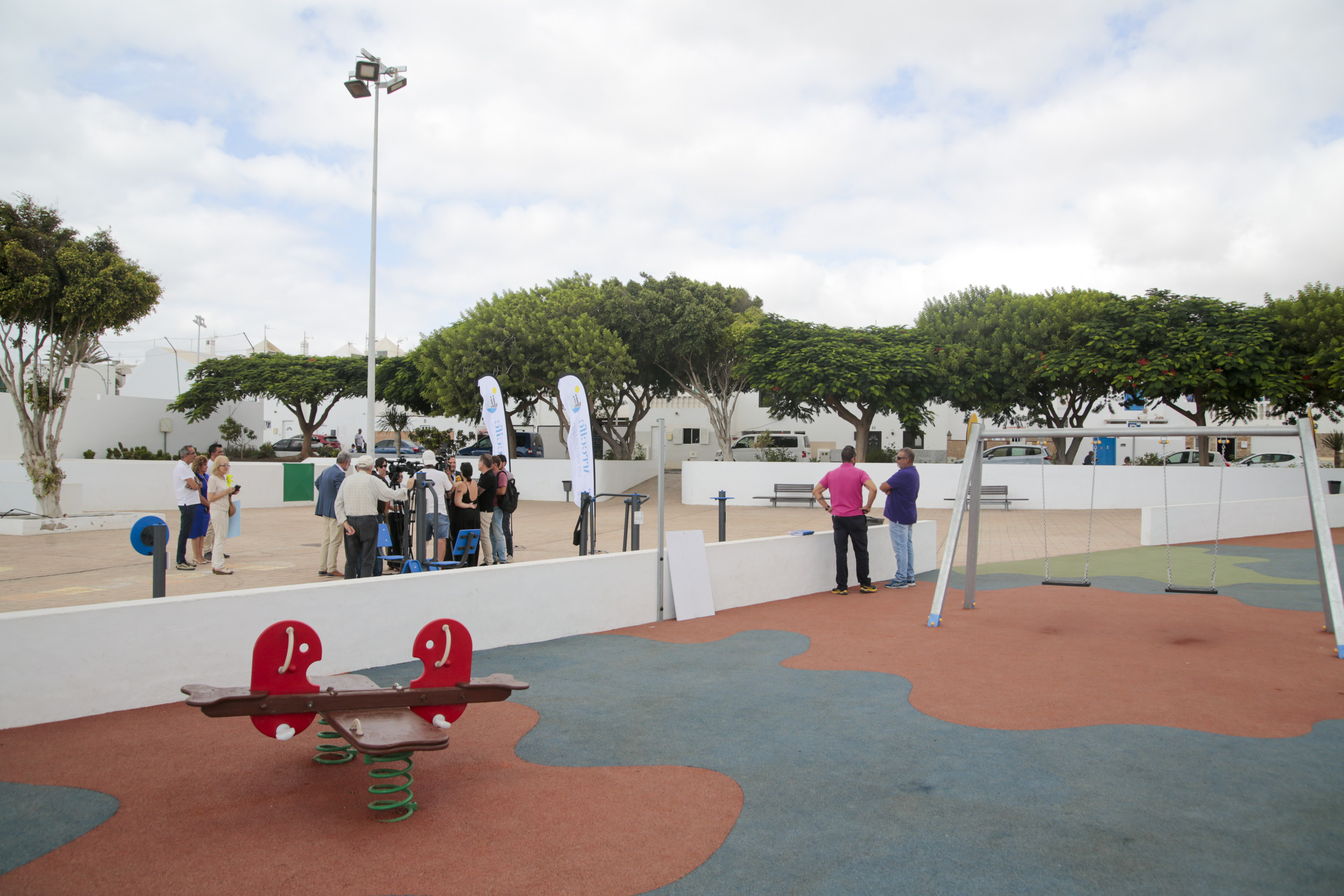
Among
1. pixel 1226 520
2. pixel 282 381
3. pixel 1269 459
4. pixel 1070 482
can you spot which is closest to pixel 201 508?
pixel 1226 520

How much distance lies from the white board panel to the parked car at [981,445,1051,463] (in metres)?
18.2

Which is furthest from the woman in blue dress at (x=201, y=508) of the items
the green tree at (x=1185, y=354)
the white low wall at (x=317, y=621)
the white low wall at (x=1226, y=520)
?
the green tree at (x=1185, y=354)

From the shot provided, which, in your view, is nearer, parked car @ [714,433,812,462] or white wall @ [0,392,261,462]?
white wall @ [0,392,261,462]

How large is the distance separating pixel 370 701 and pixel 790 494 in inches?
800

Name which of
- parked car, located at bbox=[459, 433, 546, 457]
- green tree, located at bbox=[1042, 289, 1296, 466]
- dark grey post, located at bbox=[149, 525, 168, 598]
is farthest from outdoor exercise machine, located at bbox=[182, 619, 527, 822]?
parked car, located at bbox=[459, 433, 546, 457]

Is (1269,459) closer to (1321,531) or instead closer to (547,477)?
(547,477)

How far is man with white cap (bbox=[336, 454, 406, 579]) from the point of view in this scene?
29.5ft

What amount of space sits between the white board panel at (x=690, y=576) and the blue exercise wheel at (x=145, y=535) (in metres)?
4.36

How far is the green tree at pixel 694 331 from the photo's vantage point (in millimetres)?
30422

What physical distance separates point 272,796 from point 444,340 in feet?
88.3

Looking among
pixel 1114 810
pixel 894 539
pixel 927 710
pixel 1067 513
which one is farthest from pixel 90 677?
pixel 1067 513

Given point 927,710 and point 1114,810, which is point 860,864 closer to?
point 1114,810

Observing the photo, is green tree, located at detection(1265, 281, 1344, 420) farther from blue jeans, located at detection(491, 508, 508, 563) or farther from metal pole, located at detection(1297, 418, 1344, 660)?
blue jeans, located at detection(491, 508, 508, 563)

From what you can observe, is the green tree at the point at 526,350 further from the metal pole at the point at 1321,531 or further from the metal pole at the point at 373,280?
the metal pole at the point at 1321,531
